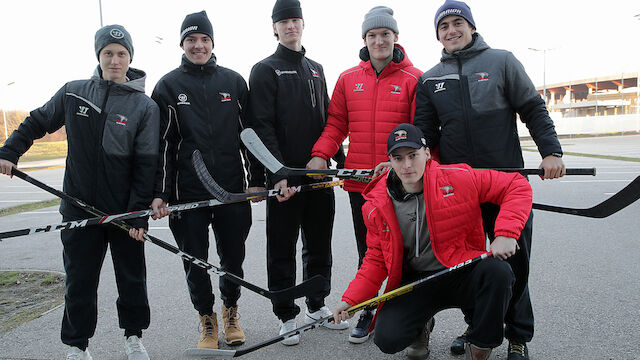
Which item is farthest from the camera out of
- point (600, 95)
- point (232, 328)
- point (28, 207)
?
point (600, 95)

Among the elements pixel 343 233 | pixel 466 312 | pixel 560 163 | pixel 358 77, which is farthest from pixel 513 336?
pixel 343 233

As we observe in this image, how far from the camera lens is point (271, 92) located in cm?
324

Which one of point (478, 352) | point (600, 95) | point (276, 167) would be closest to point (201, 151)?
point (276, 167)

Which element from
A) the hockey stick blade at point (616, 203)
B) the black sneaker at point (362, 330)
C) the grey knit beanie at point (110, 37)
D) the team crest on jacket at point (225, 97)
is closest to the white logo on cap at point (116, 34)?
the grey knit beanie at point (110, 37)

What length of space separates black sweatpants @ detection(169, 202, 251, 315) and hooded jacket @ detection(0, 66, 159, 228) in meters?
0.32

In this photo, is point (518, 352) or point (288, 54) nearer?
point (518, 352)

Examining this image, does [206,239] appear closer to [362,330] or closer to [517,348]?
[362,330]

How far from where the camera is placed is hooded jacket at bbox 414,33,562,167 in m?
2.78

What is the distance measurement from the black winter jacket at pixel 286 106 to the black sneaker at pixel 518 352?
1772 millimetres

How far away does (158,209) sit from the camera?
2.90 meters

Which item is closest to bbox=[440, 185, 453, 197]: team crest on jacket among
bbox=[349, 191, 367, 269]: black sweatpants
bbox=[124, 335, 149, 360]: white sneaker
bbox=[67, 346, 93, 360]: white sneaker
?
bbox=[349, 191, 367, 269]: black sweatpants

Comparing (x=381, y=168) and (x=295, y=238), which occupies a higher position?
(x=381, y=168)

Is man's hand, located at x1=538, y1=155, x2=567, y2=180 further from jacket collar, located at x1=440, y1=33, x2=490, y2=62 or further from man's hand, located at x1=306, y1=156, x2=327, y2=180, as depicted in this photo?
man's hand, located at x1=306, y1=156, x2=327, y2=180

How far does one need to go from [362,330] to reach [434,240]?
3.24 ft
